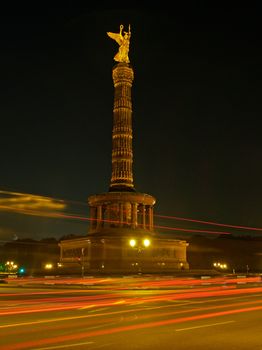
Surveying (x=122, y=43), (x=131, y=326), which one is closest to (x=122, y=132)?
(x=122, y=43)

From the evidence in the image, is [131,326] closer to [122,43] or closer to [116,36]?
[122,43]

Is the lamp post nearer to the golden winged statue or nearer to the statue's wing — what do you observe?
the golden winged statue

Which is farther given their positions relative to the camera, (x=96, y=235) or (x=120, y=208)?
(x=120, y=208)

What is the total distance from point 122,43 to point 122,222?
78.7 feet

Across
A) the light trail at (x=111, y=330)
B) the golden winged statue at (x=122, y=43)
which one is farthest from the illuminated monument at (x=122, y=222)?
the light trail at (x=111, y=330)

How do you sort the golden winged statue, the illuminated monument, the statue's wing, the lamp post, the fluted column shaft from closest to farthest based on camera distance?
the lamp post
the illuminated monument
the fluted column shaft
the golden winged statue
the statue's wing

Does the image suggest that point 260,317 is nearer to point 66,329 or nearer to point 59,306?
point 66,329

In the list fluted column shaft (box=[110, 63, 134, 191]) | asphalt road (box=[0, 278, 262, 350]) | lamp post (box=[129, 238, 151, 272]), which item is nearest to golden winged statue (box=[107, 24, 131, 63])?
fluted column shaft (box=[110, 63, 134, 191])

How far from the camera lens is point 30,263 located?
247 ft

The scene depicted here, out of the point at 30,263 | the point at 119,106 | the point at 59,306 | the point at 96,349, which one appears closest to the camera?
the point at 96,349

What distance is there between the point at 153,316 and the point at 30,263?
220ft

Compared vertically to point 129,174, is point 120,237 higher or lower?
lower

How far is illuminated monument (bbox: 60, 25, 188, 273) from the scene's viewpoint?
47.5 m

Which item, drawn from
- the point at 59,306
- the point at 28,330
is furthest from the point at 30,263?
the point at 28,330
